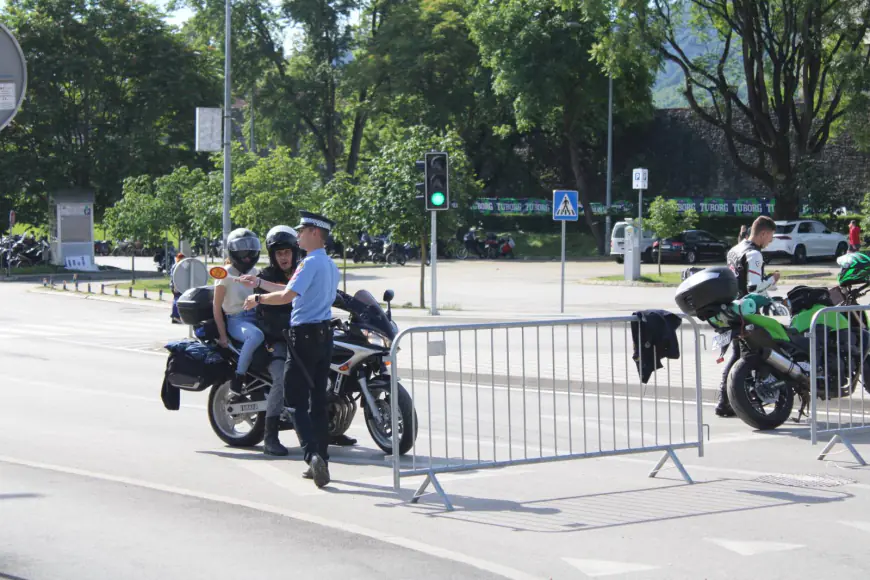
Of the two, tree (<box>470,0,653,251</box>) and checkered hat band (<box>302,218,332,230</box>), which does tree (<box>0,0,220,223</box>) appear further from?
checkered hat band (<box>302,218,332,230</box>)

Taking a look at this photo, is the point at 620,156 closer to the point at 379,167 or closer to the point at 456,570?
the point at 379,167

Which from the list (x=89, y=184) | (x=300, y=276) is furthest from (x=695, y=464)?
(x=89, y=184)


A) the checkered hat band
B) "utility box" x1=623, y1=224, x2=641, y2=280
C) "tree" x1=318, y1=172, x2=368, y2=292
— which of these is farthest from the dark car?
the checkered hat band

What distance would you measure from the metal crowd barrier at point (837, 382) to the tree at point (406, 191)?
16930mm

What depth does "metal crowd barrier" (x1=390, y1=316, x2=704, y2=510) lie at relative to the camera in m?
7.47

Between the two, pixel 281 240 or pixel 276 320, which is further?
pixel 276 320

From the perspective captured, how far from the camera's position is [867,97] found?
141 ft

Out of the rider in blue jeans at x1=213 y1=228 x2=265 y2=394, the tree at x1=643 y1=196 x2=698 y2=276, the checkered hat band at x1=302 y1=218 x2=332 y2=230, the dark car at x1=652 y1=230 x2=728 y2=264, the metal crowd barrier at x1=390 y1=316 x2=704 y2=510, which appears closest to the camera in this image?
the metal crowd barrier at x1=390 y1=316 x2=704 y2=510

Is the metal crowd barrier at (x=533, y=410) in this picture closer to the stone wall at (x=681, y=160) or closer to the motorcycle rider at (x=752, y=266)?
the motorcycle rider at (x=752, y=266)

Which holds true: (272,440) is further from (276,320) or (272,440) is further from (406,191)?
(406,191)

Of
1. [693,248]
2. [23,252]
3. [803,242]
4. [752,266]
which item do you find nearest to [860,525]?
[752,266]

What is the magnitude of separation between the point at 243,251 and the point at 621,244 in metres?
34.9

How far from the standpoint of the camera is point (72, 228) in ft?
156

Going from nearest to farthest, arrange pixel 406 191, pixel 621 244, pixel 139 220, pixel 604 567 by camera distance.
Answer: pixel 604 567
pixel 406 191
pixel 139 220
pixel 621 244
